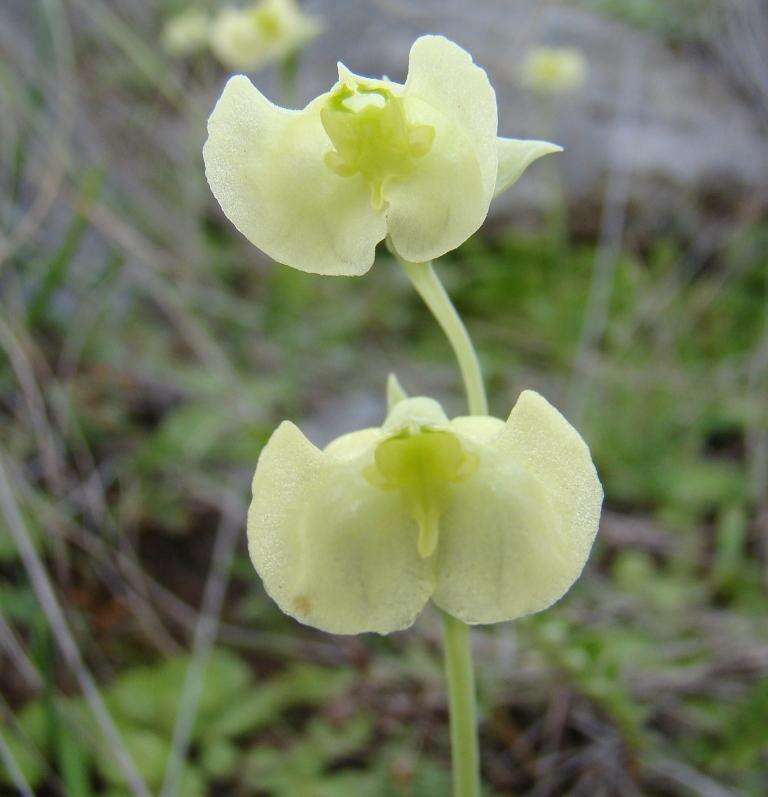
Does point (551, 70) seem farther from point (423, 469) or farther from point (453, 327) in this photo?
point (423, 469)

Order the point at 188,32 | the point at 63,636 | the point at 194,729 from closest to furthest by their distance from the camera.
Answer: the point at 63,636 → the point at 194,729 → the point at 188,32

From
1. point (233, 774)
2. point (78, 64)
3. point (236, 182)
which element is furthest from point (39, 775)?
point (78, 64)

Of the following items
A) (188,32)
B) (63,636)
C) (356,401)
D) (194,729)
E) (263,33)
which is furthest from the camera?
(188,32)

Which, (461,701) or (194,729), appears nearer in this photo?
(461,701)

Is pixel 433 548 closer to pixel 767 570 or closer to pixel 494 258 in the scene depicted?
pixel 767 570

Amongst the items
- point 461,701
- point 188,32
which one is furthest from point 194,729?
point 188,32

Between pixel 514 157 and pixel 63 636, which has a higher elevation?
pixel 514 157
